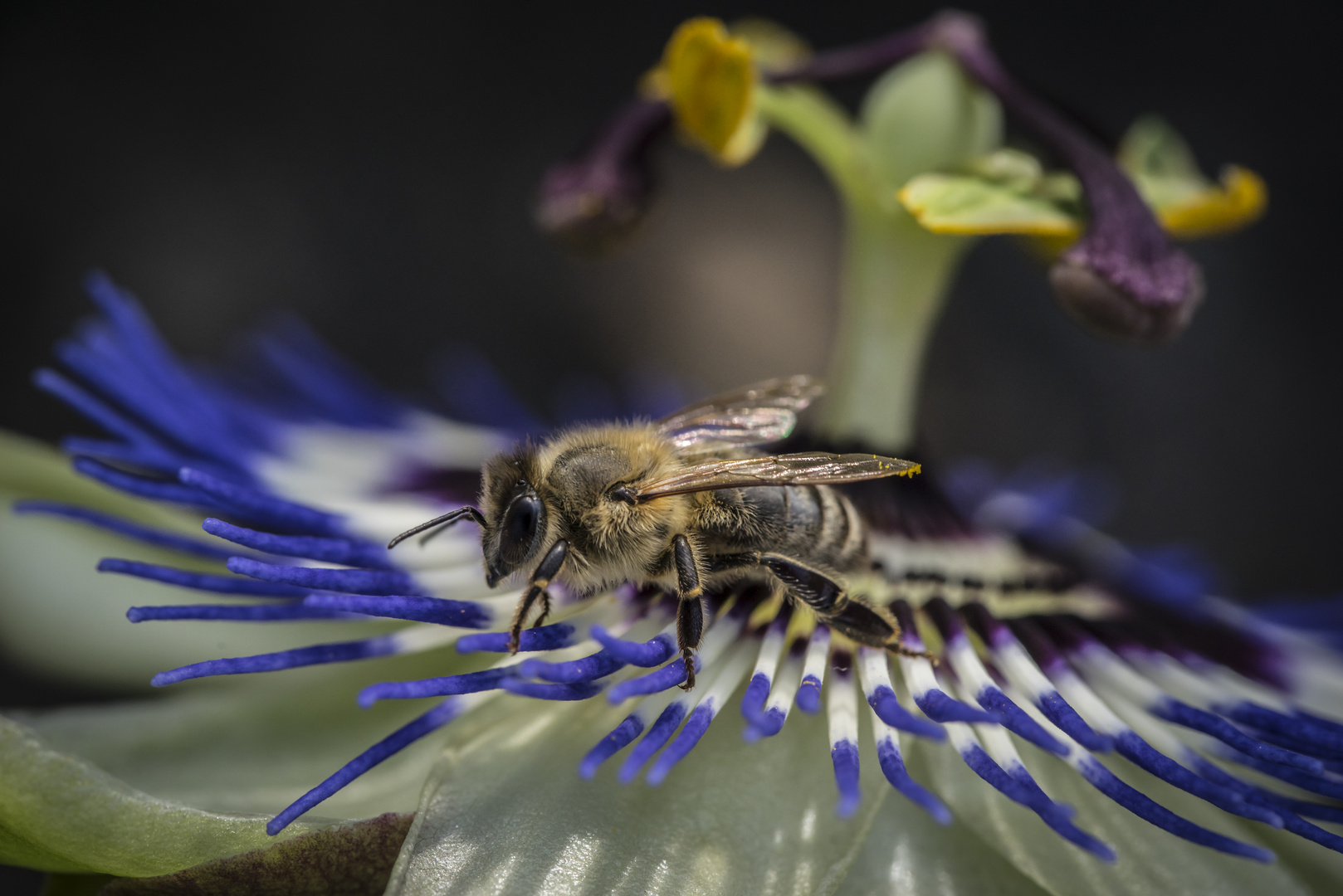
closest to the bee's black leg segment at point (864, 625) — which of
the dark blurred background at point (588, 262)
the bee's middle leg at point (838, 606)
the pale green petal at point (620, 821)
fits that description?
the bee's middle leg at point (838, 606)

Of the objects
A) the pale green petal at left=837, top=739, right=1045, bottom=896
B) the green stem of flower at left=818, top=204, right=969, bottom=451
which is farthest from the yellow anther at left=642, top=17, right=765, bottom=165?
the pale green petal at left=837, top=739, right=1045, bottom=896

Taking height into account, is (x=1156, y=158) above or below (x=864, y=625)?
above

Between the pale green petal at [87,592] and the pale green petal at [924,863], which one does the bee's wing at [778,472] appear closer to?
the pale green petal at [924,863]

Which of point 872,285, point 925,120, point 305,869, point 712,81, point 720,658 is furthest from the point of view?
point 872,285

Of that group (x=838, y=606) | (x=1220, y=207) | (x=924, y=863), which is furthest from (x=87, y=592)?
(x=1220, y=207)

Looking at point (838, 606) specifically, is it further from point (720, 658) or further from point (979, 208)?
point (979, 208)

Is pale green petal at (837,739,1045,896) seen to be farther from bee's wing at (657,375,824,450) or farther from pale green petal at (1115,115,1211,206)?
pale green petal at (1115,115,1211,206)

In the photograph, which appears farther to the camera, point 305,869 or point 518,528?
point 518,528
